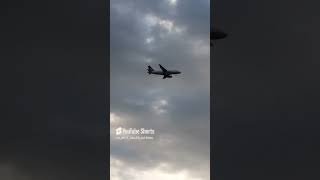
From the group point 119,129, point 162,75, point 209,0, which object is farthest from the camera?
point 162,75
